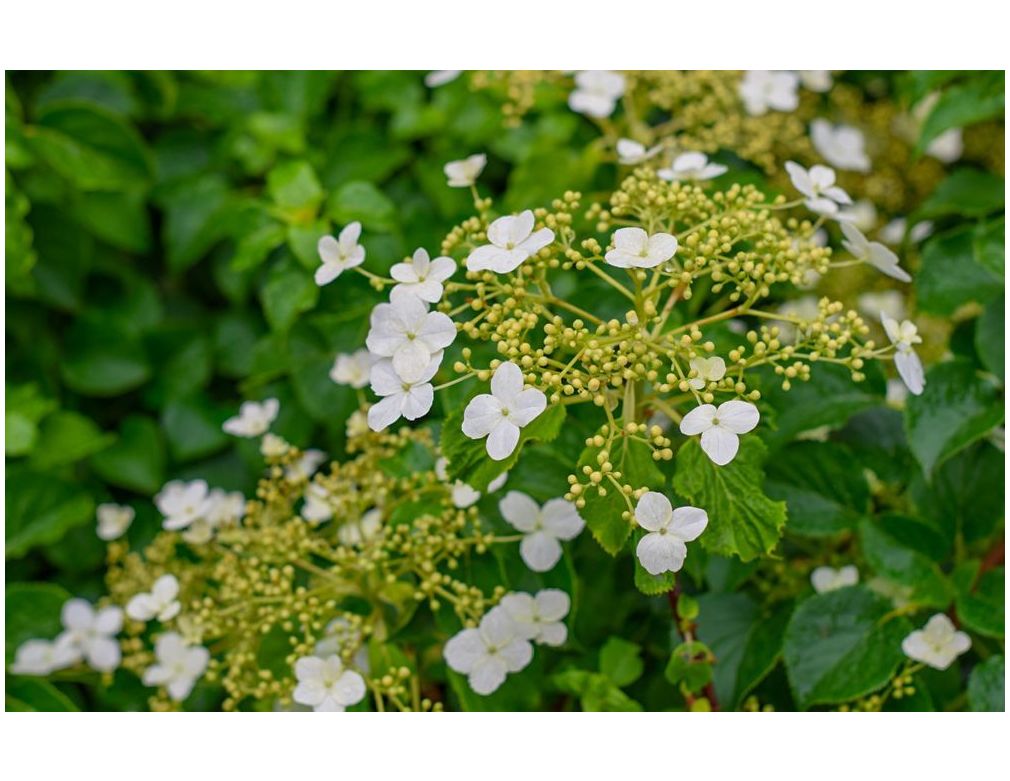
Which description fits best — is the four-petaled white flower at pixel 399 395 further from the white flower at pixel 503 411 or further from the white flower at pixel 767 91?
the white flower at pixel 767 91

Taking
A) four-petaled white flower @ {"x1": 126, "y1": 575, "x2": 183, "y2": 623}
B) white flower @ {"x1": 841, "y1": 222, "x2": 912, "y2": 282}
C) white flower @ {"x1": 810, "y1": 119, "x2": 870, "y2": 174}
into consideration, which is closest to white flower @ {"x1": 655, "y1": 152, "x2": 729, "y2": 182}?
white flower @ {"x1": 841, "y1": 222, "x2": 912, "y2": 282}

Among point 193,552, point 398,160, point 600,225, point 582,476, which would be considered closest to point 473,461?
point 582,476

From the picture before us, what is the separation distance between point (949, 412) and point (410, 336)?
605 mm

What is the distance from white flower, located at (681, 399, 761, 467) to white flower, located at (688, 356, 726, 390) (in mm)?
25

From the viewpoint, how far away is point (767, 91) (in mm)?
1363

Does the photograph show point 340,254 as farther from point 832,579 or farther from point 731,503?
point 832,579

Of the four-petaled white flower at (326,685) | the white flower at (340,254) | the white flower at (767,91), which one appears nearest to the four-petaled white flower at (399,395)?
the white flower at (340,254)

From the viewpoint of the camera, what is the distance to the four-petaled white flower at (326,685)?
91cm

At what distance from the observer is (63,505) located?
140 cm

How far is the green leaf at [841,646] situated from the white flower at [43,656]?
85 cm

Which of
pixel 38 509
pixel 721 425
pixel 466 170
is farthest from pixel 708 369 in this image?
pixel 38 509

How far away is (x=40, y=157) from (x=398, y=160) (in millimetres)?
499

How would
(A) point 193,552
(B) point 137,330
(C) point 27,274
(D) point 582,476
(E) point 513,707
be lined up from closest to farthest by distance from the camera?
1. (D) point 582,476
2. (E) point 513,707
3. (A) point 193,552
4. (C) point 27,274
5. (B) point 137,330

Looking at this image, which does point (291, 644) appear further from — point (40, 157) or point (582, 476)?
point (40, 157)
